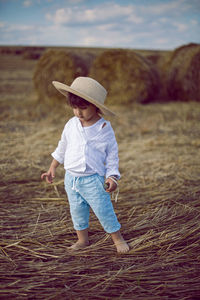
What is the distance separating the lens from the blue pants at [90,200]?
1.99 m

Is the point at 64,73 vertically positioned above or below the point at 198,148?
above

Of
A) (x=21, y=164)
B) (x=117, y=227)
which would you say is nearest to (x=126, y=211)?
(x=117, y=227)

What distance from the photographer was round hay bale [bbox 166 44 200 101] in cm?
762

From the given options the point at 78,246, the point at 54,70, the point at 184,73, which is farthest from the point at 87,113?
the point at 184,73

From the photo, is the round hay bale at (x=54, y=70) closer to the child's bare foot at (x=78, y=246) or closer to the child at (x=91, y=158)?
the child at (x=91, y=158)

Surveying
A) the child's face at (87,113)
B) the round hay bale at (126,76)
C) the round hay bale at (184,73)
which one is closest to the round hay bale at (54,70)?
the round hay bale at (126,76)

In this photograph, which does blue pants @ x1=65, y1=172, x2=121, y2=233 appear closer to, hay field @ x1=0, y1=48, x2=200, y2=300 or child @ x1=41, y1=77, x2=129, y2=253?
child @ x1=41, y1=77, x2=129, y2=253

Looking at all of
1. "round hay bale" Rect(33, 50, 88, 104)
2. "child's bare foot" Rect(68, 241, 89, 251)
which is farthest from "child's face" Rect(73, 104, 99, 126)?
"round hay bale" Rect(33, 50, 88, 104)

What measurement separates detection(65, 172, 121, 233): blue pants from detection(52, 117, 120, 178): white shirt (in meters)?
0.05

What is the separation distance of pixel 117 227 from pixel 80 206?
0.27m

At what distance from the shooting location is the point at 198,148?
174 inches

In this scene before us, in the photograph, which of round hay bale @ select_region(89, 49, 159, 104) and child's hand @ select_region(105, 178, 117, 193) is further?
round hay bale @ select_region(89, 49, 159, 104)

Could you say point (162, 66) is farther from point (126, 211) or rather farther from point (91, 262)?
point (91, 262)

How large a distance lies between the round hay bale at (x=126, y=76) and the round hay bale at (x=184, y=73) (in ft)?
1.50
